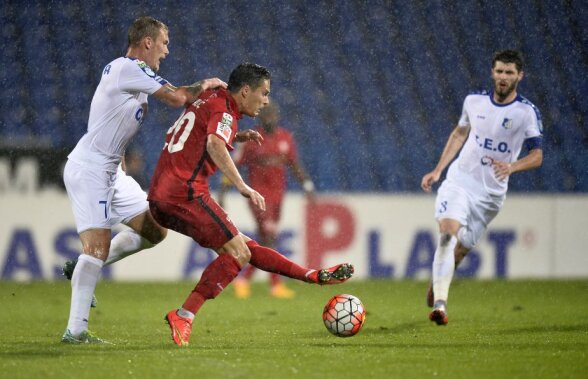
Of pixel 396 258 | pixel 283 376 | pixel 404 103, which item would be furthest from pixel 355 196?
pixel 283 376

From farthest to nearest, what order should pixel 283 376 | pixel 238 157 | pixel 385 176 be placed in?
pixel 385 176 → pixel 238 157 → pixel 283 376

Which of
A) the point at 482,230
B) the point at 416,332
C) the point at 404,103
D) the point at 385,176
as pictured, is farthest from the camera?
the point at 404,103

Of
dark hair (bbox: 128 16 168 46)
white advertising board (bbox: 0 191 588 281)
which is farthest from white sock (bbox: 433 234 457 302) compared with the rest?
white advertising board (bbox: 0 191 588 281)

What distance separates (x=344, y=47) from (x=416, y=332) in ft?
29.9

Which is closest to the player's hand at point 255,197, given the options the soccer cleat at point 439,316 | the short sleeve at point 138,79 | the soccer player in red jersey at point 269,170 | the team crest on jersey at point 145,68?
the short sleeve at point 138,79

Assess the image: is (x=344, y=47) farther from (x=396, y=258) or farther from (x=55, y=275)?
(x=55, y=275)

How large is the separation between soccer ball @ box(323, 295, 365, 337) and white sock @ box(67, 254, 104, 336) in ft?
4.72

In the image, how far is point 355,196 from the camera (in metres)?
11.8

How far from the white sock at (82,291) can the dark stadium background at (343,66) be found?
252 inches

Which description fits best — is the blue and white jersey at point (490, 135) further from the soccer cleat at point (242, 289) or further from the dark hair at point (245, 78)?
the soccer cleat at point (242, 289)

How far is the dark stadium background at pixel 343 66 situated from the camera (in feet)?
42.4

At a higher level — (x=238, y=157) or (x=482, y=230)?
(x=238, y=157)

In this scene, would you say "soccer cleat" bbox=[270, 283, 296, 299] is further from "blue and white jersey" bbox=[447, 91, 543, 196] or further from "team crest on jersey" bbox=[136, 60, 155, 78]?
"team crest on jersey" bbox=[136, 60, 155, 78]

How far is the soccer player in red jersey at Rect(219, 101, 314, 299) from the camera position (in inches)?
422
